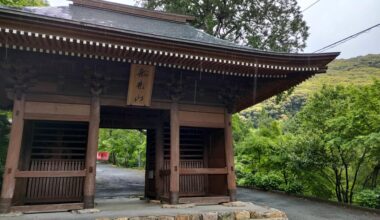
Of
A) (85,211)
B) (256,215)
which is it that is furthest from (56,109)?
(256,215)

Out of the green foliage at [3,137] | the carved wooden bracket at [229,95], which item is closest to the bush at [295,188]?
the carved wooden bracket at [229,95]

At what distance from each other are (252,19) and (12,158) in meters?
14.1

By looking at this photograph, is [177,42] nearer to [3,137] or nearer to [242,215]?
[242,215]

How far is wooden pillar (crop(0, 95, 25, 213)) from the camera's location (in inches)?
229

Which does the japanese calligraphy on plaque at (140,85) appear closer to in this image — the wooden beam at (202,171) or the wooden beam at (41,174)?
the wooden beam at (202,171)

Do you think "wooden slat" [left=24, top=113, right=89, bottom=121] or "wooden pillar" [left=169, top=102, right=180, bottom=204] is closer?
"wooden slat" [left=24, top=113, right=89, bottom=121]

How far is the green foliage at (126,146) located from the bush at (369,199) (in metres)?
18.9

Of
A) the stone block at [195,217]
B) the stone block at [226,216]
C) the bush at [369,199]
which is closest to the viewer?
the stone block at [195,217]

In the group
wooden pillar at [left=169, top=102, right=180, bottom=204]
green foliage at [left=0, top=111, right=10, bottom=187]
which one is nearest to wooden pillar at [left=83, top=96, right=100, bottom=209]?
wooden pillar at [left=169, top=102, right=180, bottom=204]

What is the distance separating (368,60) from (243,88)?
81.8m

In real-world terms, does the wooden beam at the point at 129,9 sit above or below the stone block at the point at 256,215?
above

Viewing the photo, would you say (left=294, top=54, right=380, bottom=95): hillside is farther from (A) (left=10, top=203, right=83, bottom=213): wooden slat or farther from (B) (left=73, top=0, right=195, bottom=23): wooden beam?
(A) (left=10, top=203, right=83, bottom=213): wooden slat

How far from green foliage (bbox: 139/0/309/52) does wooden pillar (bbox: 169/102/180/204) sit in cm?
933

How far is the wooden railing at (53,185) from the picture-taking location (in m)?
7.19
